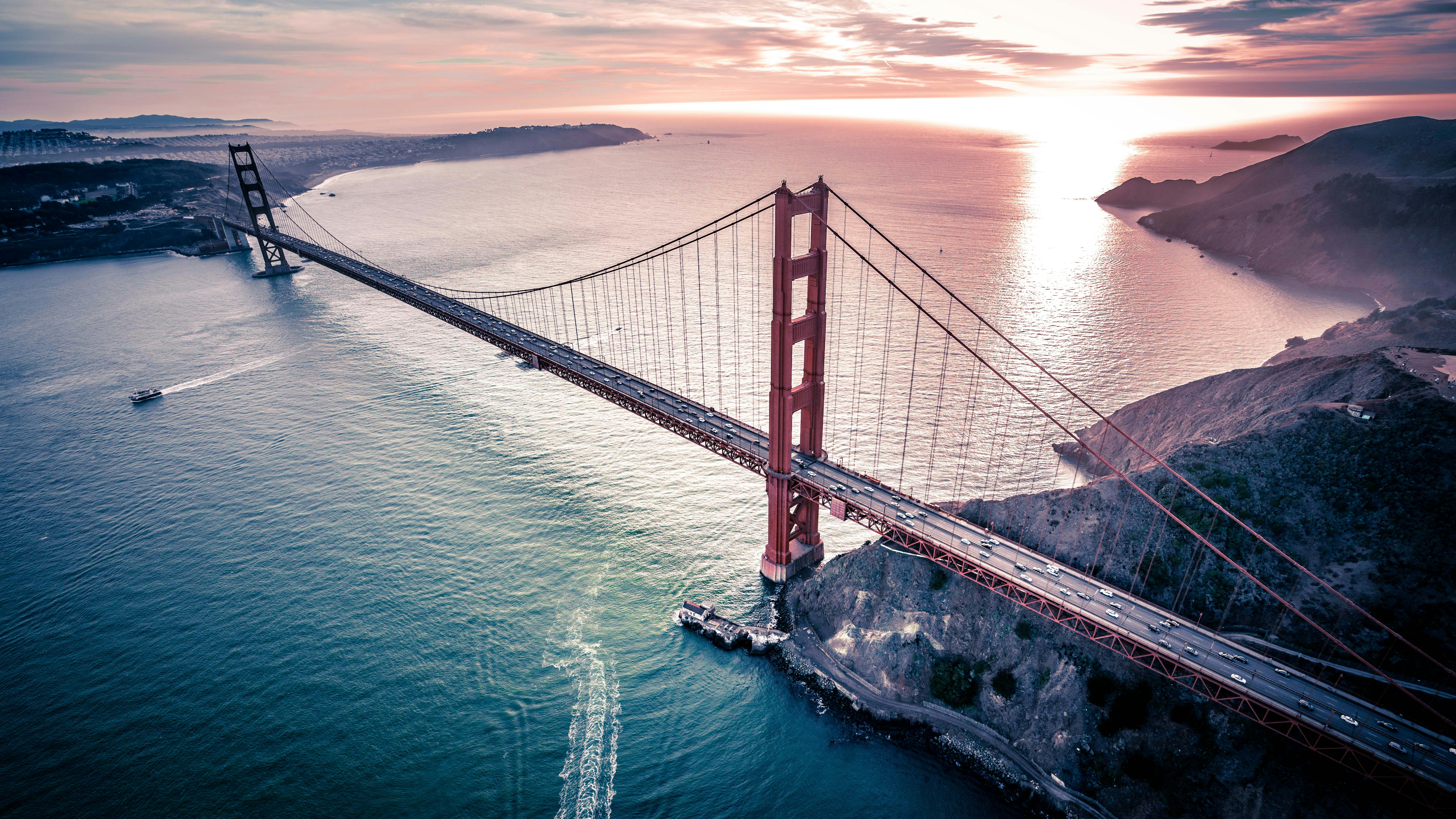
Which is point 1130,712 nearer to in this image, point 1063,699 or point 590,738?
point 1063,699

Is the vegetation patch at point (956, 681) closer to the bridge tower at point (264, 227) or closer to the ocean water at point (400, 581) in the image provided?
the ocean water at point (400, 581)

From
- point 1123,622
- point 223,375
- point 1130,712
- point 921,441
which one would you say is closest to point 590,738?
point 1130,712

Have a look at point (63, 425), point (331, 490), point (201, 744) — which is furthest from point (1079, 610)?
point (63, 425)

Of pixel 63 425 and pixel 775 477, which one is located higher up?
pixel 775 477

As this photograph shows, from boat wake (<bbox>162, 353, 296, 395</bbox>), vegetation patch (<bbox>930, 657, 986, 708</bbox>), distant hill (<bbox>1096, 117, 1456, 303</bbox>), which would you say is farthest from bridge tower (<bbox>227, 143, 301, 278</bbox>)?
distant hill (<bbox>1096, 117, 1456, 303</bbox>)

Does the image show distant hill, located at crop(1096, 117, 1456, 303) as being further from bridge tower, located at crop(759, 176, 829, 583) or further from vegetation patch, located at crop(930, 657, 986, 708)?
vegetation patch, located at crop(930, 657, 986, 708)

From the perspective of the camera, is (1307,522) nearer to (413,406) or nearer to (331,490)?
(331,490)

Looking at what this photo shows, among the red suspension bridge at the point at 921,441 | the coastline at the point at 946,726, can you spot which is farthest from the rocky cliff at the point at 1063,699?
the red suspension bridge at the point at 921,441
